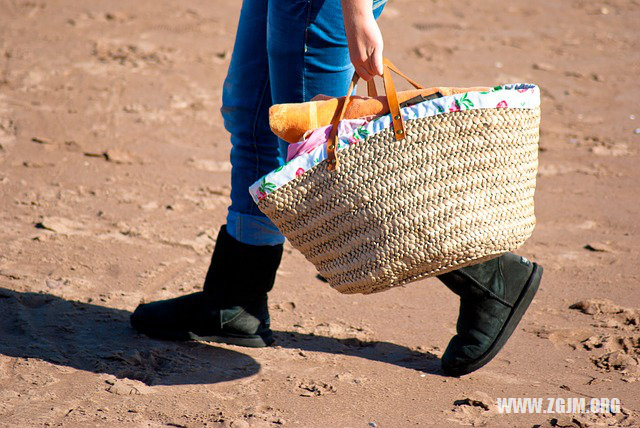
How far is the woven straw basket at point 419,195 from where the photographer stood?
1814mm

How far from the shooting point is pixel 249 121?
7.39ft

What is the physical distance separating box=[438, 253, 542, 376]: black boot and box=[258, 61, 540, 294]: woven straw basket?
318mm

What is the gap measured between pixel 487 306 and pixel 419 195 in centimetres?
55

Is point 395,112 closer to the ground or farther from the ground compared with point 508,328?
farther from the ground

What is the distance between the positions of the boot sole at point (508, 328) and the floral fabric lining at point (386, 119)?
61 cm

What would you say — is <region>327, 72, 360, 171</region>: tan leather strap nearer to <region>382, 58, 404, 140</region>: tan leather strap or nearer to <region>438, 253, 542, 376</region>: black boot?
<region>382, 58, 404, 140</region>: tan leather strap

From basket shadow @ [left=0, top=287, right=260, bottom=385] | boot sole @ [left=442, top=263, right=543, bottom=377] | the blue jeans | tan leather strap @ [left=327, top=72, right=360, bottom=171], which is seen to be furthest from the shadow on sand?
tan leather strap @ [left=327, top=72, right=360, bottom=171]

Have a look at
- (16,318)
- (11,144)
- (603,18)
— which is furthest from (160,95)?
(603,18)

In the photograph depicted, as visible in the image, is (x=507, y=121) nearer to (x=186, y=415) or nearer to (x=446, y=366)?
(x=446, y=366)

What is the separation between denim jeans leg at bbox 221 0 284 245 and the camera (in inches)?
87.4

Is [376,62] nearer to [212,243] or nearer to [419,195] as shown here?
[419,195]

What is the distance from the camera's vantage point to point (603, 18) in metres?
5.70

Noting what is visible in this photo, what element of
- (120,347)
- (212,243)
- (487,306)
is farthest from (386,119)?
(212,243)

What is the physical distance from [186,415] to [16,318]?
Result: 2.50 feet
